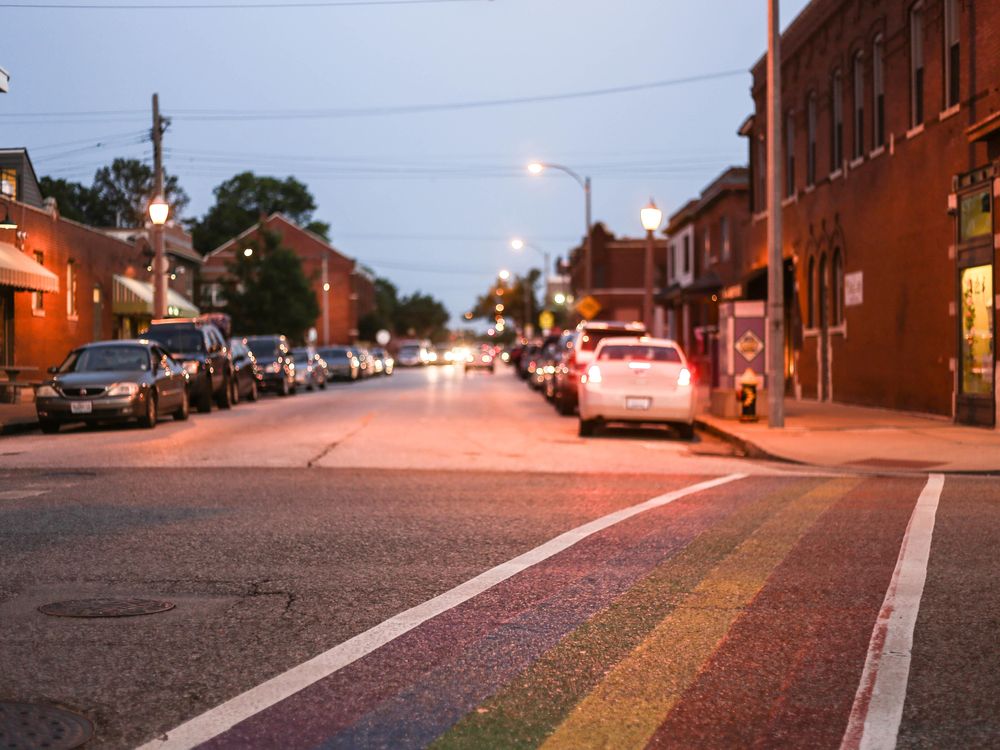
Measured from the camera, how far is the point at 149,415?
848 inches

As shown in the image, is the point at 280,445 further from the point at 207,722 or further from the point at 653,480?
the point at 207,722

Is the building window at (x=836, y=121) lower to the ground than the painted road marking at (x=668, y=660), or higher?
higher

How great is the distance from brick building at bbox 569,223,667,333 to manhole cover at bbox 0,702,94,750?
8349 cm

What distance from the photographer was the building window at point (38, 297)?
1441 inches

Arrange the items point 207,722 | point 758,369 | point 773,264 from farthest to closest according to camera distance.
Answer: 1. point 758,369
2. point 773,264
3. point 207,722

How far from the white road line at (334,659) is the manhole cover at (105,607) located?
1301mm

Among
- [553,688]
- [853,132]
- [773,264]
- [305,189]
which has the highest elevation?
[305,189]

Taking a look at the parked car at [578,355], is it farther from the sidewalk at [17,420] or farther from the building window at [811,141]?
the sidewalk at [17,420]

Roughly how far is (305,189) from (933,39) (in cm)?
10213

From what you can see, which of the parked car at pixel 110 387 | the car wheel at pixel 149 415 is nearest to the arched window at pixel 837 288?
the parked car at pixel 110 387

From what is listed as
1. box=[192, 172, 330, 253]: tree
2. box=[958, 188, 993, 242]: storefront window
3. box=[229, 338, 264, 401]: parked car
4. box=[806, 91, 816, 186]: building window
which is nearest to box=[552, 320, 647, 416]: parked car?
box=[806, 91, 816, 186]: building window

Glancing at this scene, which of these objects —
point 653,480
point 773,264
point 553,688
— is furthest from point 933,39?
point 553,688

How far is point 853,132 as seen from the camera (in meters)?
27.7

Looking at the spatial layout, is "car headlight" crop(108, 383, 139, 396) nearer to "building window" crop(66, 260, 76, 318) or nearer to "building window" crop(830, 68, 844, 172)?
"building window" crop(830, 68, 844, 172)
